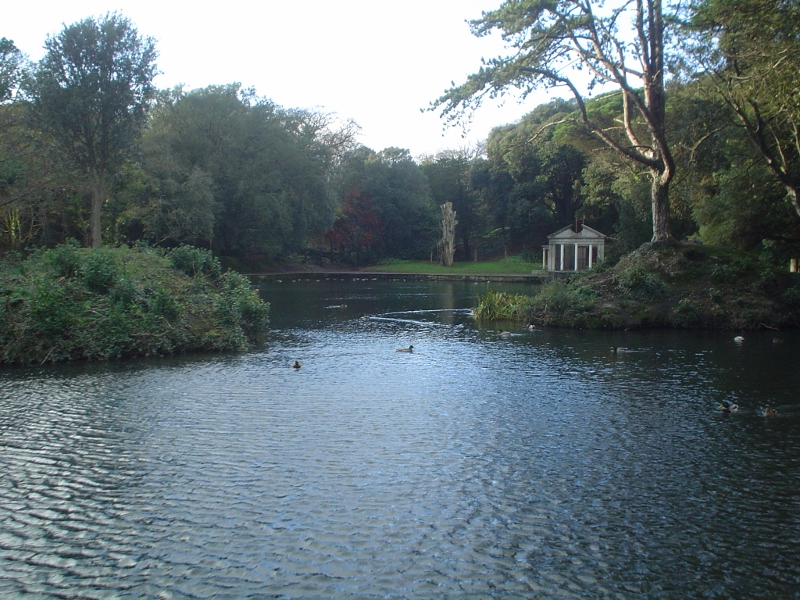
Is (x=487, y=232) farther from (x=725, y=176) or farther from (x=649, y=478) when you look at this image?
(x=649, y=478)

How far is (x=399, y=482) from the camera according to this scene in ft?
24.7

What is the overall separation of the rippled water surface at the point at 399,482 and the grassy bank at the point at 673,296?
737cm

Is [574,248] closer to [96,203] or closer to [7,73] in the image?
[96,203]

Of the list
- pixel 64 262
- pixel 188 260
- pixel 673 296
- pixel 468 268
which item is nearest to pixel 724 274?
pixel 673 296

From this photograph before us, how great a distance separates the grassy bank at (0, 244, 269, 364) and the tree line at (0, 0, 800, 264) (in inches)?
212

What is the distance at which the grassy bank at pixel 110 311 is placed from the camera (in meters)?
14.9

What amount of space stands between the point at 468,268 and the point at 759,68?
4429cm

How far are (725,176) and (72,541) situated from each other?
26.1 m

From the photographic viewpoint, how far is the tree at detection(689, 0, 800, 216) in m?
18.5

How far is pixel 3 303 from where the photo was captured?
15234 mm

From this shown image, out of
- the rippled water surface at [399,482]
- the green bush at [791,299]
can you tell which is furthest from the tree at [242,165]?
the rippled water surface at [399,482]

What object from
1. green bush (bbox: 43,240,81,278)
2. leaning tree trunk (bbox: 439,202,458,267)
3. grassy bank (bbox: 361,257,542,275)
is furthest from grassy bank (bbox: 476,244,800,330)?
leaning tree trunk (bbox: 439,202,458,267)

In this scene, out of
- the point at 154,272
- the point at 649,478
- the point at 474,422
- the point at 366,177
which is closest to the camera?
the point at 649,478

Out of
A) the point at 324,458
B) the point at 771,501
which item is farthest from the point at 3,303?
the point at 771,501
